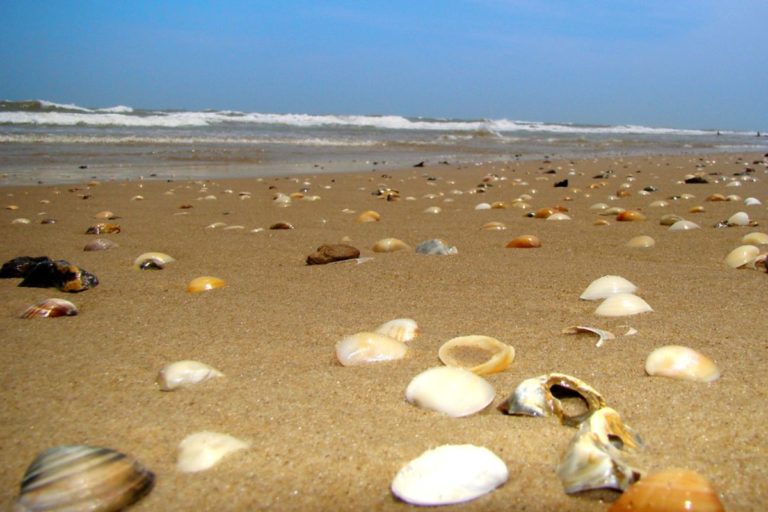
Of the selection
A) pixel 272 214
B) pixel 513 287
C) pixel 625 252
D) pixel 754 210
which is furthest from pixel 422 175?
pixel 513 287

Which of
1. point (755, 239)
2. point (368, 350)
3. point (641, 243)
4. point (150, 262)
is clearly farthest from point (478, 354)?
point (755, 239)

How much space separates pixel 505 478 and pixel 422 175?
28.8 ft

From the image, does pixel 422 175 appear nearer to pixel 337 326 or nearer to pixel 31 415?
pixel 337 326

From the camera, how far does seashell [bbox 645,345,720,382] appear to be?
1.62m

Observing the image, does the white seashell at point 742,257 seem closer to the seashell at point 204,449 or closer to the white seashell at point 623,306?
the white seashell at point 623,306

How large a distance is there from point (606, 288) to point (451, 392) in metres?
1.19

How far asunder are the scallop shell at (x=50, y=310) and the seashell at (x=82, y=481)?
4.04ft

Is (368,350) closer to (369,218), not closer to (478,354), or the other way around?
(478,354)

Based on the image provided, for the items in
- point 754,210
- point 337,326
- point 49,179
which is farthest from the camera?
point 49,179

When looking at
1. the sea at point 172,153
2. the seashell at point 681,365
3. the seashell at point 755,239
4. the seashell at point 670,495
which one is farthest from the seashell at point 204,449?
the sea at point 172,153

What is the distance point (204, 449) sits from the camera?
1.30m

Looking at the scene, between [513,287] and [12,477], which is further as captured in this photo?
[513,287]

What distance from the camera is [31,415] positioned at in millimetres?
1524

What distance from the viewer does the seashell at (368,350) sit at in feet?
5.98
